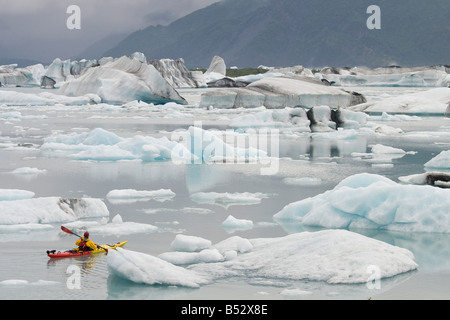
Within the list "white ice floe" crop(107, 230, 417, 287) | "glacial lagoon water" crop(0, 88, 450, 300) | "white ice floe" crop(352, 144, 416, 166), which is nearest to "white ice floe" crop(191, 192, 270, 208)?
"glacial lagoon water" crop(0, 88, 450, 300)

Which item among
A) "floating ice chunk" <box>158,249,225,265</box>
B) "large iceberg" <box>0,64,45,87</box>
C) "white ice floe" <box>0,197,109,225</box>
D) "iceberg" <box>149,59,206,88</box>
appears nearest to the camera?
"floating ice chunk" <box>158,249,225,265</box>

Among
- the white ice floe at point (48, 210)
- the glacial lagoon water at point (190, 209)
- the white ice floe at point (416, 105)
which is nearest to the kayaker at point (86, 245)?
the glacial lagoon water at point (190, 209)

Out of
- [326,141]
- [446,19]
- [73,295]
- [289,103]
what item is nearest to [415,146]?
[326,141]

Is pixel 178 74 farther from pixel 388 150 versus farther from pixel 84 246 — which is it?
→ pixel 84 246

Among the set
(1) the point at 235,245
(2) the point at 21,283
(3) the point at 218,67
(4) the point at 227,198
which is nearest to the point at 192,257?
(1) the point at 235,245

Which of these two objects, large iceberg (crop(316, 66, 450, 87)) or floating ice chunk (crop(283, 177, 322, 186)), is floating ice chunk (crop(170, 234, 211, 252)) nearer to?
floating ice chunk (crop(283, 177, 322, 186))

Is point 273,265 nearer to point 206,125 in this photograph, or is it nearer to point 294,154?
point 294,154
